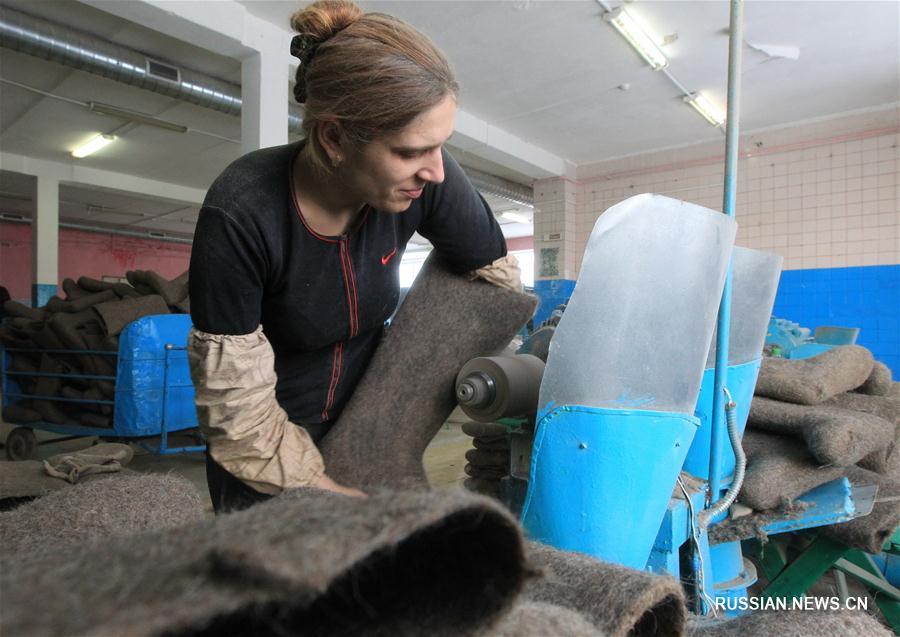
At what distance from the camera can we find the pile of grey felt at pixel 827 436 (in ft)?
4.28

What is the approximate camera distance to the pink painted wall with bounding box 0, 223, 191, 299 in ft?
37.9

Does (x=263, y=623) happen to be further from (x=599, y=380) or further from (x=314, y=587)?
(x=599, y=380)

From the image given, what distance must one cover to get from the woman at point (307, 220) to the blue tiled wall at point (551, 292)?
606 centimetres

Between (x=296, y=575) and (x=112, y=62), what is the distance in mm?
4972

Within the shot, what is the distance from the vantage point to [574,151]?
7125 mm

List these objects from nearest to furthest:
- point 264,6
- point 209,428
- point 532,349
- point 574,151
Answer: point 209,428 → point 532,349 → point 264,6 → point 574,151

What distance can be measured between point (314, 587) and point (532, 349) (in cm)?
116

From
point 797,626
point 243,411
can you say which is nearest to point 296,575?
point 797,626

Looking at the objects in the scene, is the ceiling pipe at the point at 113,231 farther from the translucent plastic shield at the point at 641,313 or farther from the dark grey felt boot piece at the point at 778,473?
the translucent plastic shield at the point at 641,313

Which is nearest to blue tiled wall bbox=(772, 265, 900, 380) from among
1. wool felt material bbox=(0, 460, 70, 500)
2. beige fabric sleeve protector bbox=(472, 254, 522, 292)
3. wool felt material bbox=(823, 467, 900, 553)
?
wool felt material bbox=(823, 467, 900, 553)

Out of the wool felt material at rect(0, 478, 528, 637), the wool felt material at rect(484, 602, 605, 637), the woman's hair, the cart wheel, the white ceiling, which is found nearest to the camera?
the wool felt material at rect(0, 478, 528, 637)

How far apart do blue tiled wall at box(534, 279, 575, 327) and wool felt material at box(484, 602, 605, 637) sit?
6.61 m

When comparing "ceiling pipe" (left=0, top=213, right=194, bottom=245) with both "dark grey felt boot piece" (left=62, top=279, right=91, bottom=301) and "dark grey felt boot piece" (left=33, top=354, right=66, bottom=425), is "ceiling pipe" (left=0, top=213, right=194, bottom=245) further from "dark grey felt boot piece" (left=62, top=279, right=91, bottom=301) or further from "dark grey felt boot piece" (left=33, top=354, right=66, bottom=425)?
"dark grey felt boot piece" (left=33, top=354, right=66, bottom=425)

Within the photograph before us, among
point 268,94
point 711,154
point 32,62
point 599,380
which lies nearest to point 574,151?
point 711,154
